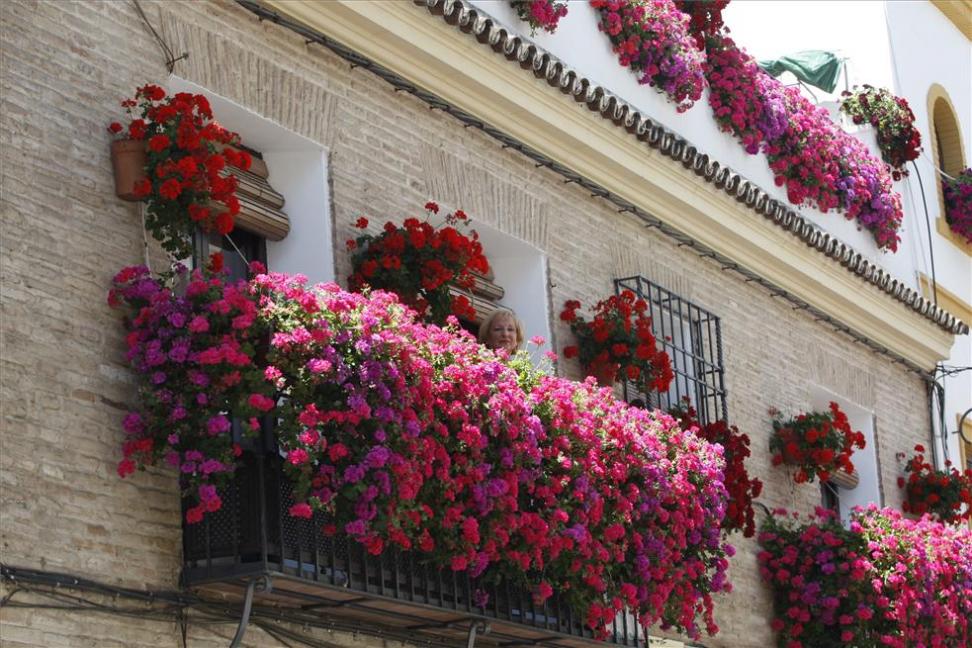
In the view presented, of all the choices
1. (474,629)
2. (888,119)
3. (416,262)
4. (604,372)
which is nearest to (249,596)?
(474,629)

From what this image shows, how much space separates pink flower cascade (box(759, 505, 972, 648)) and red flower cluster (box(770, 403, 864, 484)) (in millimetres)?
460

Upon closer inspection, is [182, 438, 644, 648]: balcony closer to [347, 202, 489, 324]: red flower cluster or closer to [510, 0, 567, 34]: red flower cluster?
[347, 202, 489, 324]: red flower cluster

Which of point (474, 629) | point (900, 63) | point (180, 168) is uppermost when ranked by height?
point (900, 63)

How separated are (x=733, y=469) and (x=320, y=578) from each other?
4.41 meters

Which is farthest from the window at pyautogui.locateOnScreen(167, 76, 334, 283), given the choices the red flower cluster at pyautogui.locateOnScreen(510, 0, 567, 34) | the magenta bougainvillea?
the magenta bougainvillea

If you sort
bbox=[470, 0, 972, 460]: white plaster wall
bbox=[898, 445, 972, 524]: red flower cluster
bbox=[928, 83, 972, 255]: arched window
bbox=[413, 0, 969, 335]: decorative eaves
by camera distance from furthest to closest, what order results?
bbox=[928, 83, 972, 255]: arched window, bbox=[470, 0, 972, 460]: white plaster wall, bbox=[898, 445, 972, 524]: red flower cluster, bbox=[413, 0, 969, 335]: decorative eaves

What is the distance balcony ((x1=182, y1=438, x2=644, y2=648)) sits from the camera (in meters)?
7.62

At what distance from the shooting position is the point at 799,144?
14289 mm

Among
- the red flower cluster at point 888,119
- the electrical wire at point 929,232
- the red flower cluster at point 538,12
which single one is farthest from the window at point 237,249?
the electrical wire at point 929,232

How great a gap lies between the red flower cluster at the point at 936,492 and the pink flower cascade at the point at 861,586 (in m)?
2.03

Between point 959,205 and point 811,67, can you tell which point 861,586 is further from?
point 959,205

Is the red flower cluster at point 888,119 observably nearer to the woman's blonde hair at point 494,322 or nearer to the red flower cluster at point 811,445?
the red flower cluster at point 811,445

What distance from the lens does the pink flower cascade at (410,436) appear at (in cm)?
754

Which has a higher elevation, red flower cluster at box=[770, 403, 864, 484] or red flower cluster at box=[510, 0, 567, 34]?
red flower cluster at box=[510, 0, 567, 34]
